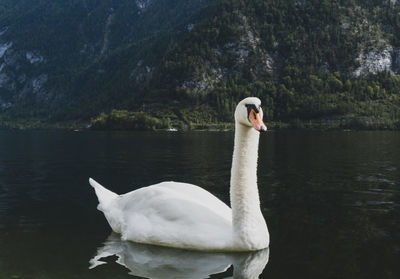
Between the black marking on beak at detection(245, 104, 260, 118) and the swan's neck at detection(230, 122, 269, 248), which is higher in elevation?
the black marking on beak at detection(245, 104, 260, 118)

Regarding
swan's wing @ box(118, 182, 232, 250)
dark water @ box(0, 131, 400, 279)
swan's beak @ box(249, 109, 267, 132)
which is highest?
swan's beak @ box(249, 109, 267, 132)

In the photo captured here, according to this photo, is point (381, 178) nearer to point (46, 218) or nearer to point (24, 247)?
point (46, 218)

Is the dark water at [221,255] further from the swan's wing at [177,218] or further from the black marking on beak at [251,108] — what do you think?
the black marking on beak at [251,108]

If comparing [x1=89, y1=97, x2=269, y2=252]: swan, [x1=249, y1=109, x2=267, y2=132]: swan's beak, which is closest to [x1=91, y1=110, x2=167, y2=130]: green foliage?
[x1=89, y1=97, x2=269, y2=252]: swan

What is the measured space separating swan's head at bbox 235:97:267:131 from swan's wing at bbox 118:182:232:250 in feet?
7.72

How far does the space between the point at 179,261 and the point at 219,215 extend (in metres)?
1.41

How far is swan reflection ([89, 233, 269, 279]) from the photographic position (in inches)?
355

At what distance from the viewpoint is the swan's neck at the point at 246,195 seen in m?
9.59

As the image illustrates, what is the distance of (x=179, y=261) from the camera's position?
31.7 feet

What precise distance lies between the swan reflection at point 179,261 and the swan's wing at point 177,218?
0.69ft

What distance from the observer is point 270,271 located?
9078 millimetres

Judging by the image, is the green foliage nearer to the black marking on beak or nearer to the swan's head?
the swan's head

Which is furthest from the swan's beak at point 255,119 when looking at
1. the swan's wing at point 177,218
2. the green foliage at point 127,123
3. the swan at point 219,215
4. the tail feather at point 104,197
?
the green foliage at point 127,123

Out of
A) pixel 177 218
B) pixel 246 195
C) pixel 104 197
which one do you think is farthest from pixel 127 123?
pixel 246 195
